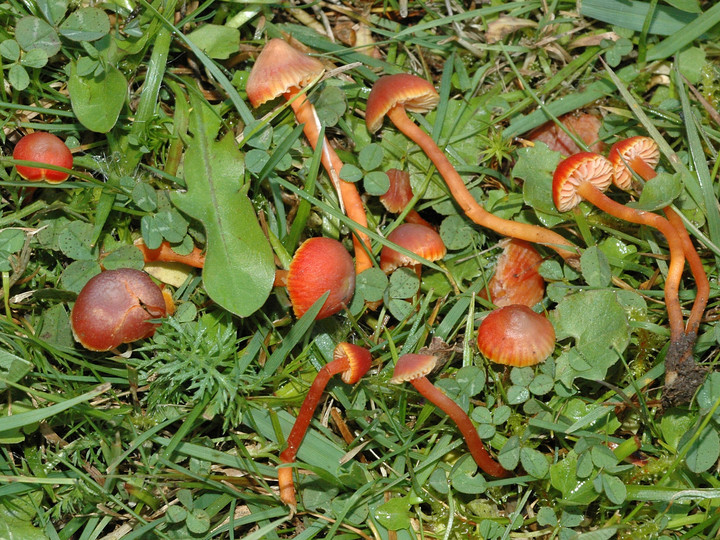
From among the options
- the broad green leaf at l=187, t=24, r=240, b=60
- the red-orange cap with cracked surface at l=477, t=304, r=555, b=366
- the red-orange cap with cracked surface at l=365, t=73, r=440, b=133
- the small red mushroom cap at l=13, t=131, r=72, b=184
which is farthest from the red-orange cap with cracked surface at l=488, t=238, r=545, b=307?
the small red mushroom cap at l=13, t=131, r=72, b=184

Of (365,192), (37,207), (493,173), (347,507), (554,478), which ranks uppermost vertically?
(493,173)

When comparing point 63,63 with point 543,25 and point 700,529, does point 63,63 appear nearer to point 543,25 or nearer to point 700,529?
point 543,25

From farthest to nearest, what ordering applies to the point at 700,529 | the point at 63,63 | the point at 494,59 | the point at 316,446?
the point at 494,59 → the point at 63,63 → the point at 316,446 → the point at 700,529

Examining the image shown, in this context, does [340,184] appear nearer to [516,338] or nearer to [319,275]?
[319,275]

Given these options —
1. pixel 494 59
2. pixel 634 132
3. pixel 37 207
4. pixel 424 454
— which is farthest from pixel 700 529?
pixel 37 207

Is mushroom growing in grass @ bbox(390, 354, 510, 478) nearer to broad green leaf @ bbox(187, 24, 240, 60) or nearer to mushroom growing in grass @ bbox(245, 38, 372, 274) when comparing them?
mushroom growing in grass @ bbox(245, 38, 372, 274)

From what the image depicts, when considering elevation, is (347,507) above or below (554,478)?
below

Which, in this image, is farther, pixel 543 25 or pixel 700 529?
pixel 543 25
